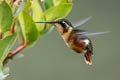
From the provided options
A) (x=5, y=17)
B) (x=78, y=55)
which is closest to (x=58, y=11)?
(x=5, y=17)

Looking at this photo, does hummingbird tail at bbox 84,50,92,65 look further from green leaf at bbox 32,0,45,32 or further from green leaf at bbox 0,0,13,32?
green leaf at bbox 0,0,13,32

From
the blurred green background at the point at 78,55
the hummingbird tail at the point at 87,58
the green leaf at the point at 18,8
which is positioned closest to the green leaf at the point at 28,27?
the green leaf at the point at 18,8

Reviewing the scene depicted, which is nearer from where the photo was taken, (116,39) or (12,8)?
(12,8)

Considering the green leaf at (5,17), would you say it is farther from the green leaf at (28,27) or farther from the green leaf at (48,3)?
the green leaf at (48,3)

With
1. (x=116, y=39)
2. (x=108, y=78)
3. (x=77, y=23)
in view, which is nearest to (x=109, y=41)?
(x=116, y=39)

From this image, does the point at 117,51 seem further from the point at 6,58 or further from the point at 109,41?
the point at 6,58

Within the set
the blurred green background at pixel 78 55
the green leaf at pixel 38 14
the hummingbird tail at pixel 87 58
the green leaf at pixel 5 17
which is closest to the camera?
the green leaf at pixel 5 17

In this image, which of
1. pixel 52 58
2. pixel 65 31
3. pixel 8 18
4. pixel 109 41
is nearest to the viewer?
pixel 8 18

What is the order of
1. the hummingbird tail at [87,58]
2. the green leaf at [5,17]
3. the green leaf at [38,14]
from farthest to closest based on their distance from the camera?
the hummingbird tail at [87,58]
the green leaf at [38,14]
the green leaf at [5,17]
